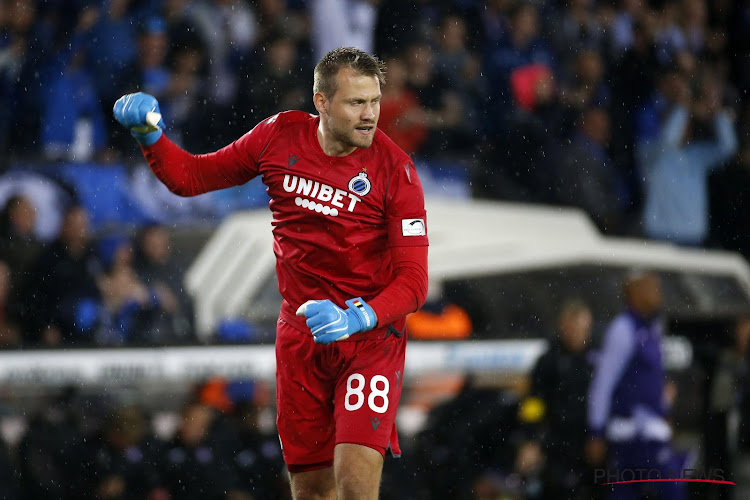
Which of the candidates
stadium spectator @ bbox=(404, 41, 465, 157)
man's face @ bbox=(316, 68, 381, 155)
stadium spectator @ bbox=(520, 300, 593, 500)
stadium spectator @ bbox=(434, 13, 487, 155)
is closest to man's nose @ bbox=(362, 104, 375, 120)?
man's face @ bbox=(316, 68, 381, 155)

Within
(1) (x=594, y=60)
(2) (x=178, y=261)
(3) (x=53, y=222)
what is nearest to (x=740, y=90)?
(1) (x=594, y=60)

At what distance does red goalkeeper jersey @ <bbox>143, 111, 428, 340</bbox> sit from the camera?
4473mm

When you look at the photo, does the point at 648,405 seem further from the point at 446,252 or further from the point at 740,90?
the point at 740,90

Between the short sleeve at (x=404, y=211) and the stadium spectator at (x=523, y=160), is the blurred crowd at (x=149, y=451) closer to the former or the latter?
the short sleeve at (x=404, y=211)

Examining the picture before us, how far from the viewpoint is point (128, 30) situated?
9.68 m

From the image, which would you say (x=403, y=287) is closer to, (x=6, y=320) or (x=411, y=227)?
(x=411, y=227)

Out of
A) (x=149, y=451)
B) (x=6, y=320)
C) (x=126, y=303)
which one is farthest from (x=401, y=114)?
(x=149, y=451)

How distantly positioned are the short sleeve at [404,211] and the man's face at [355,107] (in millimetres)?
199

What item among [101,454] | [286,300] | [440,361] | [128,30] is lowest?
[101,454]

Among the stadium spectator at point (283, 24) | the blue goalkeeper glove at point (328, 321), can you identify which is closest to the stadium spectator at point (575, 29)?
the stadium spectator at point (283, 24)

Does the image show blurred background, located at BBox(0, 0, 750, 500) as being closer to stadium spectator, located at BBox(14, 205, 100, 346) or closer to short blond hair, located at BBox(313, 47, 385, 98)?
stadium spectator, located at BBox(14, 205, 100, 346)

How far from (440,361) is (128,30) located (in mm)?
4241

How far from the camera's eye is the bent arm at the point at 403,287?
4.25 meters

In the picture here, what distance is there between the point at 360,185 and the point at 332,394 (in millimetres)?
848
